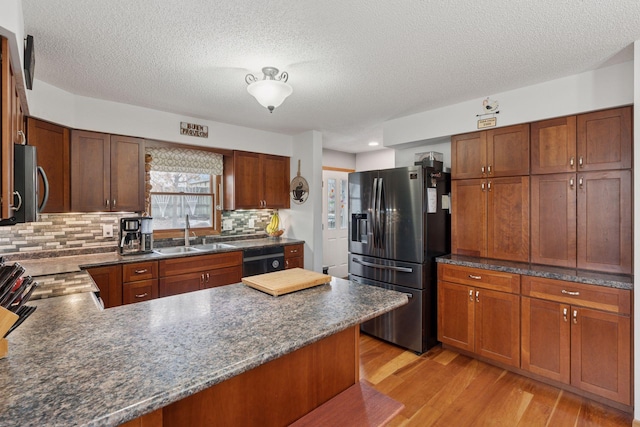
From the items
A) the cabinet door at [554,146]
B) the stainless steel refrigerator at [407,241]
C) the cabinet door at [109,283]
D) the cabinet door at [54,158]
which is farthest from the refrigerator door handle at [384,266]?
the cabinet door at [54,158]

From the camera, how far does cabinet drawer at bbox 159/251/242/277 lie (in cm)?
317

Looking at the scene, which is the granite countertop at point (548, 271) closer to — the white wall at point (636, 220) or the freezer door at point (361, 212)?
the white wall at point (636, 220)

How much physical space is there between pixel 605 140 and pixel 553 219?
677 mm

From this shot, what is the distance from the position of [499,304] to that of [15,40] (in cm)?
334

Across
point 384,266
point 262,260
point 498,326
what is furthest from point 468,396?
point 262,260

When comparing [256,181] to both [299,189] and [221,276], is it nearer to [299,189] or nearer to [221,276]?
[299,189]

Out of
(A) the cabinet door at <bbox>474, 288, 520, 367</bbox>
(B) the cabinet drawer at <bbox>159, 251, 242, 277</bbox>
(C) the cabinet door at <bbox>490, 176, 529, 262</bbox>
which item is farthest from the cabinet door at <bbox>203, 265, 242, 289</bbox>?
(C) the cabinet door at <bbox>490, 176, 529, 262</bbox>

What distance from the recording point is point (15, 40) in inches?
47.7

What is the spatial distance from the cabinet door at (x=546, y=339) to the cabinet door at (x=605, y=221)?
0.46m

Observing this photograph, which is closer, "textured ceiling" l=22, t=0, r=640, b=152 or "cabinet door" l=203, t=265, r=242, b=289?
"textured ceiling" l=22, t=0, r=640, b=152

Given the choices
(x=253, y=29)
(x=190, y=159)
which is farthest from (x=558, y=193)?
(x=190, y=159)

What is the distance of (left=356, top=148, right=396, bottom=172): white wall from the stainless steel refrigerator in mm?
2265

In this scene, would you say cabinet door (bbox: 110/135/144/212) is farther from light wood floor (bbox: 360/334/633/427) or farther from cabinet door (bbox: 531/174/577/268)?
cabinet door (bbox: 531/174/577/268)

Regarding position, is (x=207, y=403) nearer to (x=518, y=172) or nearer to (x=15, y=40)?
(x=15, y=40)
